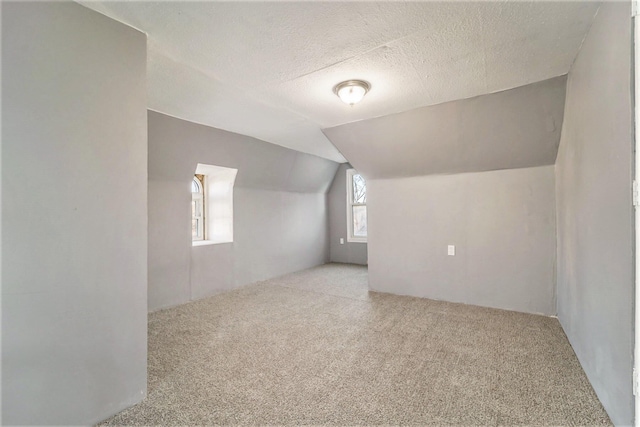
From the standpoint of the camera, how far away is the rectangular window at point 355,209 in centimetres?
592

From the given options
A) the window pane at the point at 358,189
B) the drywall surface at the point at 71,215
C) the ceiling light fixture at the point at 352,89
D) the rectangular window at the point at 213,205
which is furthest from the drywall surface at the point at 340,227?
the drywall surface at the point at 71,215

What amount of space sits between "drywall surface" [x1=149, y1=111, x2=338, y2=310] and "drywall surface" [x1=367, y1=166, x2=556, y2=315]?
168 cm

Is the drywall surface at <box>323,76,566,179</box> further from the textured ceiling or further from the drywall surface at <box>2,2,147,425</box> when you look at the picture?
the drywall surface at <box>2,2,147,425</box>

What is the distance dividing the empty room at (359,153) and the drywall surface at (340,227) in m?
2.26

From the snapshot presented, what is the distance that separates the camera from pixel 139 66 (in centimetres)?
164

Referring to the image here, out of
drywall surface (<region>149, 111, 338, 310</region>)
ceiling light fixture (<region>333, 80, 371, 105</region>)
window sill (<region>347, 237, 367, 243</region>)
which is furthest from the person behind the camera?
window sill (<region>347, 237, 367, 243</region>)

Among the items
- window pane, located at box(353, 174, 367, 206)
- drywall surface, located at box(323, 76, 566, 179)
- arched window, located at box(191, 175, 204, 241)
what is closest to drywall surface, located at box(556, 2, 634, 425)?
drywall surface, located at box(323, 76, 566, 179)

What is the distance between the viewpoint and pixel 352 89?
90.4 inches

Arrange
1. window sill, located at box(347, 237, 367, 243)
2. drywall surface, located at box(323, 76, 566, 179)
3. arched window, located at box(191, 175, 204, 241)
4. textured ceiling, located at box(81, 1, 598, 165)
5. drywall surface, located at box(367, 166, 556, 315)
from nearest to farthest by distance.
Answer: textured ceiling, located at box(81, 1, 598, 165), drywall surface, located at box(323, 76, 566, 179), drywall surface, located at box(367, 166, 556, 315), arched window, located at box(191, 175, 204, 241), window sill, located at box(347, 237, 367, 243)

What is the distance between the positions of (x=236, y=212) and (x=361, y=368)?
2.97 metres

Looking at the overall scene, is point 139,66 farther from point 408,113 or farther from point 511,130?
point 511,130

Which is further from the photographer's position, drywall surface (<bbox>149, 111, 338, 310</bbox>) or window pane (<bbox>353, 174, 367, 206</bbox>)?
window pane (<bbox>353, 174, 367, 206</bbox>)

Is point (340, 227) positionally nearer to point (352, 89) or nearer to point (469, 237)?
point (469, 237)

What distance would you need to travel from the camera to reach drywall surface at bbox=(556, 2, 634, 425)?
127 centimetres
